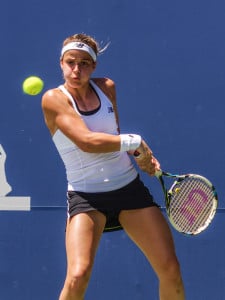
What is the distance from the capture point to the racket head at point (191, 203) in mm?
3666

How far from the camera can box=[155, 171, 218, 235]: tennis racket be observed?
12.0 ft

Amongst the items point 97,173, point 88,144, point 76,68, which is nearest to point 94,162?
point 97,173

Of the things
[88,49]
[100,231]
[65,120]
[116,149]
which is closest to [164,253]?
[100,231]

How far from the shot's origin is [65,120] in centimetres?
345

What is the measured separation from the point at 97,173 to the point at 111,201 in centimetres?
14

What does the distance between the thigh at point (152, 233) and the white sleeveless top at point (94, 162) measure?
16 centimetres

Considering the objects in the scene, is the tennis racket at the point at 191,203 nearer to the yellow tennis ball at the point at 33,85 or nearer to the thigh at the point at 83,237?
the thigh at the point at 83,237

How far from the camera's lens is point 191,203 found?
12.2 feet

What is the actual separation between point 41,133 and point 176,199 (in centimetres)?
102

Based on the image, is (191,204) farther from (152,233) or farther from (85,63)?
(85,63)

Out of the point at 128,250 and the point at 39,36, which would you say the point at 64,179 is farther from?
the point at 39,36

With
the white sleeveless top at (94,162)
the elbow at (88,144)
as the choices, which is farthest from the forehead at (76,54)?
the elbow at (88,144)

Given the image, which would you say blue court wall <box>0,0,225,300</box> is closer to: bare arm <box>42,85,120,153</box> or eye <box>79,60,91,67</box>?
eye <box>79,60,91,67</box>

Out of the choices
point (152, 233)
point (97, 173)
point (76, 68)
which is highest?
point (76, 68)
